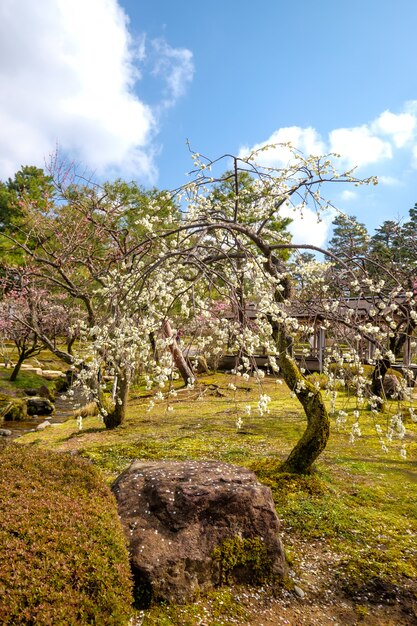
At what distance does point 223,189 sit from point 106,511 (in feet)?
69.2

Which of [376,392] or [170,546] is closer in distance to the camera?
[170,546]

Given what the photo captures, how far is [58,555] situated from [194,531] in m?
1.59

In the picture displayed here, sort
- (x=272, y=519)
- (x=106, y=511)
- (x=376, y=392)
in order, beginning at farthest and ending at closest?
(x=376, y=392) → (x=272, y=519) → (x=106, y=511)

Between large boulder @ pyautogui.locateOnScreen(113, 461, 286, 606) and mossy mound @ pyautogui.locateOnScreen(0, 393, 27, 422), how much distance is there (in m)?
11.9

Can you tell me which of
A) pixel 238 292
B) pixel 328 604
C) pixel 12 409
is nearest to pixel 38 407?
pixel 12 409

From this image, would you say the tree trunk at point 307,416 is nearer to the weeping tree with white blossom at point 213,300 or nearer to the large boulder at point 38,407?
the weeping tree with white blossom at point 213,300

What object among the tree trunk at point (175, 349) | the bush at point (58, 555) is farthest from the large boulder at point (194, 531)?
the tree trunk at point (175, 349)

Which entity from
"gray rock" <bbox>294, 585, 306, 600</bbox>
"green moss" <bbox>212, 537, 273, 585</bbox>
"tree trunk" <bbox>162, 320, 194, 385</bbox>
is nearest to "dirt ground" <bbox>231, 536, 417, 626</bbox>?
"gray rock" <bbox>294, 585, 306, 600</bbox>

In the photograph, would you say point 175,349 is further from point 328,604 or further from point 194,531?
point 328,604

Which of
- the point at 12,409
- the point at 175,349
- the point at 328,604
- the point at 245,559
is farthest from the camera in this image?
the point at 12,409

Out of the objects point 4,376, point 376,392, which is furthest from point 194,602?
point 4,376

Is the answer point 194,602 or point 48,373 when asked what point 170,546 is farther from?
point 48,373

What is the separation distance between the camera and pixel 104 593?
3172 mm

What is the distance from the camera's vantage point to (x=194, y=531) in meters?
4.35
